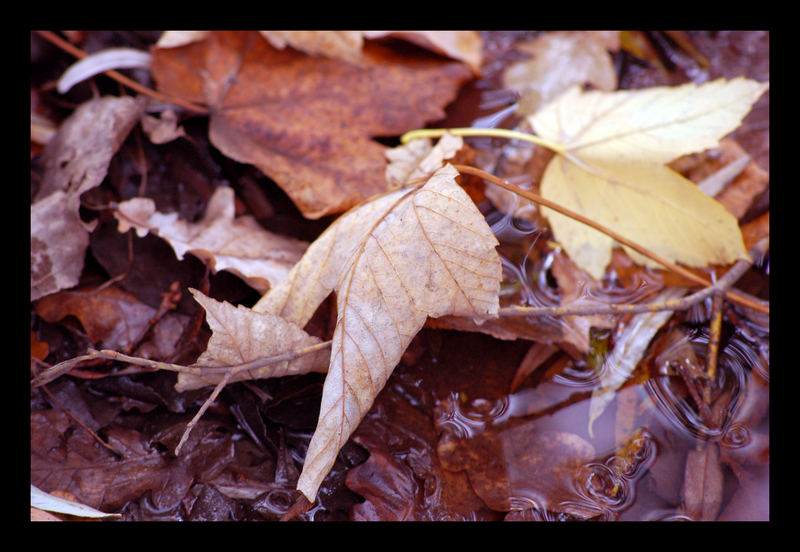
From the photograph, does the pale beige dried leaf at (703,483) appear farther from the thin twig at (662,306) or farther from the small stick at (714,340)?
the thin twig at (662,306)

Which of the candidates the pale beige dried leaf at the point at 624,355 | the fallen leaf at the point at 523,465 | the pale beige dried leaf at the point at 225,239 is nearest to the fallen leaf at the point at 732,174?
the pale beige dried leaf at the point at 624,355

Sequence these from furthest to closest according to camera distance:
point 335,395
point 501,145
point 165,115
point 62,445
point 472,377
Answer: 1. point 501,145
2. point 165,115
3. point 472,377
4. point 62,445
5. point 335,395

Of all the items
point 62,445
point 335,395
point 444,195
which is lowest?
point 62,445

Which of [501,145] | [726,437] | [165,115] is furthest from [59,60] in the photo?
[726,437]

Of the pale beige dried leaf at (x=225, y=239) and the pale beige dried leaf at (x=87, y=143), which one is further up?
the pale beige dried leaf at (x=87, y=143)

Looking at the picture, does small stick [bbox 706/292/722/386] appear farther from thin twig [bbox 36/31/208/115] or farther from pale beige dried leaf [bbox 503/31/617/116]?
thin twig [bbox 36/31/208/115]

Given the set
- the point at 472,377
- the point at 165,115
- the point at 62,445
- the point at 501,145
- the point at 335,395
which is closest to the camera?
the point at 335,395

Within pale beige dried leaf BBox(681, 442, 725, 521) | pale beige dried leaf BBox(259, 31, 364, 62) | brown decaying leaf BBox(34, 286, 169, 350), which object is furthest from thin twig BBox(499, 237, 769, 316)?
pale beige dried leaf BBox(259, 31, 364, 62)
